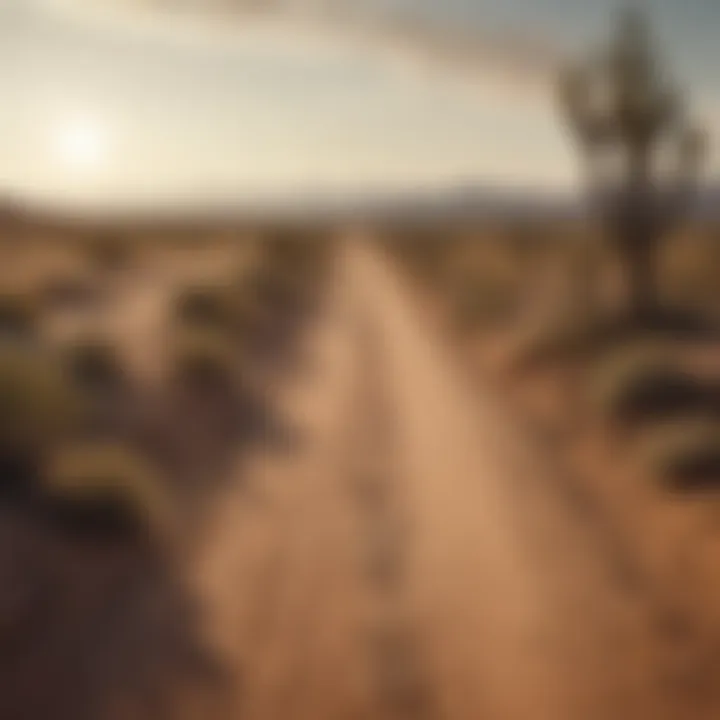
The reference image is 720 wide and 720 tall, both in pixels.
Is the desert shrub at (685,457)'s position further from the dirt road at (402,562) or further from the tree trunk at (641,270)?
the tree trunk at (641,270)

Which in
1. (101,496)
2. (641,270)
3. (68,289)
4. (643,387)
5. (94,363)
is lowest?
(101,496)

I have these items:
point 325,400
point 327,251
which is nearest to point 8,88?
point 327,251

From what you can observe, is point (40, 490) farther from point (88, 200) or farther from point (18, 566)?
point (88, 200)

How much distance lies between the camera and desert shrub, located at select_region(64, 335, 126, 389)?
181 inches

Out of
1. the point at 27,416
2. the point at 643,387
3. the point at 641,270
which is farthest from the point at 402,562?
the point at 27,416

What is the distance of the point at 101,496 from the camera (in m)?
4.43

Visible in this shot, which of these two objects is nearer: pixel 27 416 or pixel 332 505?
pixel 27 416

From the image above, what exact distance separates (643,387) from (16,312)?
8.76 ft

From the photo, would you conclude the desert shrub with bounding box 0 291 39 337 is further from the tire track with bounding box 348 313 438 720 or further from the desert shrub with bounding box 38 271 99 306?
the tire track with bounding box 348 313 438 720

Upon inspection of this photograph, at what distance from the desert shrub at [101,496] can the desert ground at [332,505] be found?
0.04ft

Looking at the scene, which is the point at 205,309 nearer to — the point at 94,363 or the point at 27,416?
the point at 94,363

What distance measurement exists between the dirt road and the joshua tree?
0.93 meters

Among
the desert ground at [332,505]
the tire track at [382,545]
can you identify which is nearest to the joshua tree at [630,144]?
the desert ground at [332,505]

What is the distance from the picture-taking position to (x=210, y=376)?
4.97m
